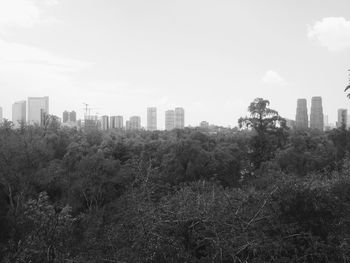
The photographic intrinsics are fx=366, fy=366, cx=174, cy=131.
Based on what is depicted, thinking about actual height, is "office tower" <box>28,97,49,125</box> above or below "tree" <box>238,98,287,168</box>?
above

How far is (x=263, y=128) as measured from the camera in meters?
18.9

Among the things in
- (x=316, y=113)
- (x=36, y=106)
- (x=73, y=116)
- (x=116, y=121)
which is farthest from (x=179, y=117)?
(x=36, y=106)

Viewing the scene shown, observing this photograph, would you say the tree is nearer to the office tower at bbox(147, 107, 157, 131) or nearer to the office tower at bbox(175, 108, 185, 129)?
the office tower at bbox(175, 108, 185, 129)

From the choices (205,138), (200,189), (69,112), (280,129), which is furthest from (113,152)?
(69,112)

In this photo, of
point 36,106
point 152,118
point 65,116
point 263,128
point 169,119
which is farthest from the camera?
point 65,116

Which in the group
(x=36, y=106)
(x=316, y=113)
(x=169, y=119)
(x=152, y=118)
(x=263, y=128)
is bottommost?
(x=263, y=128)

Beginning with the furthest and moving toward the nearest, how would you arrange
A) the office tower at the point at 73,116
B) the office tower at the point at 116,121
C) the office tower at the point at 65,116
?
the office tower at the point at 65,116, the office tower at the point at 73,116, the office tower at the point at 116,121

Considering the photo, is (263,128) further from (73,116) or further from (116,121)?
(73,116)

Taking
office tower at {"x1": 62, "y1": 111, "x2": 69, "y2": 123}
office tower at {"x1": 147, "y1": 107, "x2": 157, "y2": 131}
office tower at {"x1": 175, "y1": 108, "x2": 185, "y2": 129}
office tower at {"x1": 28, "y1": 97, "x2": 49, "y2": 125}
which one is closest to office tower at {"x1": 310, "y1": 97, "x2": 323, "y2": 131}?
office tower at {"x1": 175, "y1": 108, "x2": 185, "y2": 129}

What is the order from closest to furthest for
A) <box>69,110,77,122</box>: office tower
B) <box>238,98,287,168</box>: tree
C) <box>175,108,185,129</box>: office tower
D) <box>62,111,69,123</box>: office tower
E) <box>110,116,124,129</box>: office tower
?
1. <box>238,98,287,168</box>: tree
2. <box>175,108,185,129</box>: office tower
3. <box>110,116,124,129</box>: office tower
4. <box>69,110,77,122</box>: office tower
5. <box>62,111,69,123</box>: office tower

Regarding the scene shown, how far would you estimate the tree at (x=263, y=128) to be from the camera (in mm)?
18656

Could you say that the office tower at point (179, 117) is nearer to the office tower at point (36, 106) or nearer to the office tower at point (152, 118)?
the office tower at point (152, 118)

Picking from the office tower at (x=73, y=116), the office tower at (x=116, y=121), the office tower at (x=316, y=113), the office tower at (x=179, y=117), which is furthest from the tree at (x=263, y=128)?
the office tower at (x=73, y=116)

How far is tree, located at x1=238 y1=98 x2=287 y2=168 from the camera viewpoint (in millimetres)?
18656
